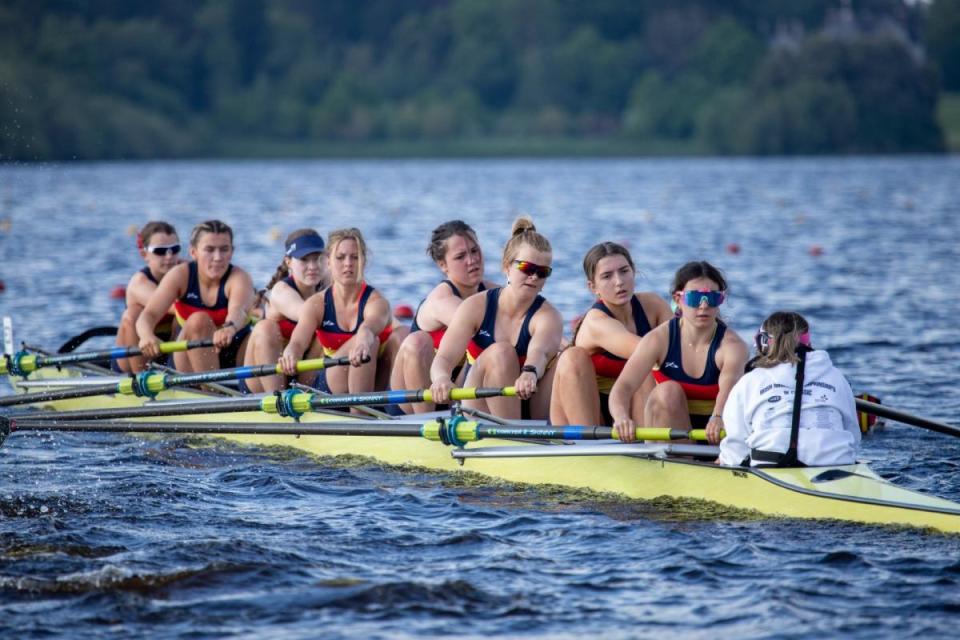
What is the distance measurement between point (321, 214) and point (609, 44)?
90.5 meters

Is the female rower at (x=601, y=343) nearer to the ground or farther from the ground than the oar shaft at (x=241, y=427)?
farther from the ground

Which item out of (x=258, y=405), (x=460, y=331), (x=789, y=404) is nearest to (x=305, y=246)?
(x=258, y=405)

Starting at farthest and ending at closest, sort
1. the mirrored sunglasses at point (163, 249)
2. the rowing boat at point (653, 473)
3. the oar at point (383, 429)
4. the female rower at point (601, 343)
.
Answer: the mirrored sunglasses at point (163, 249) → the female rower at point (601, 343) → the oar at point (383, 429) → the rowing boat at point (653, 473)

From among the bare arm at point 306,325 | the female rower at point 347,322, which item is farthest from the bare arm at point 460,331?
the bare arm at point 306,325

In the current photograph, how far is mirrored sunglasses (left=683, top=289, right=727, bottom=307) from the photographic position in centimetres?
809

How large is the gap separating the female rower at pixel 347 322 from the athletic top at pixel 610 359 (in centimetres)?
198

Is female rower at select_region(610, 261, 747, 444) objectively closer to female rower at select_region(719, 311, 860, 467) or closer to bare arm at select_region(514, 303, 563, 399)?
female rower at select_region(719, 311, 860, 467)

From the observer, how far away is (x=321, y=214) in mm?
46344

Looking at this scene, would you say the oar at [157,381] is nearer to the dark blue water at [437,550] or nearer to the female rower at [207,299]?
the dark blue water at [437,550]

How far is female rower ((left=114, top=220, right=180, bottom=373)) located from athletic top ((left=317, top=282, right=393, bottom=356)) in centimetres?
237

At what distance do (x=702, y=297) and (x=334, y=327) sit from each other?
11.5 feet

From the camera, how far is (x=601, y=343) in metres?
8.76

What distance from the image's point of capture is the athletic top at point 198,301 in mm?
12031

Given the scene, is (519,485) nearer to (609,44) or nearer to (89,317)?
(89,317)
